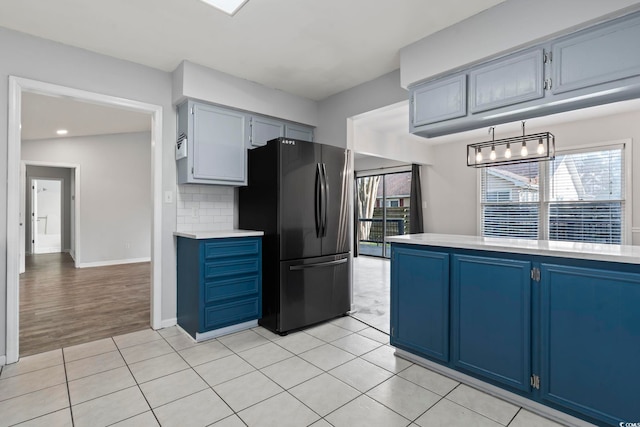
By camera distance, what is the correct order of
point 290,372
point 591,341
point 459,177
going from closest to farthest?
point 591,341
point 290,372
point 459,177

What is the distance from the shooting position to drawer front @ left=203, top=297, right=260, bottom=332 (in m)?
2.86

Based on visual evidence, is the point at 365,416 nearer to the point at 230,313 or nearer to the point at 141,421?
the point at 141,421

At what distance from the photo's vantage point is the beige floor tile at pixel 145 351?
99.0 inches

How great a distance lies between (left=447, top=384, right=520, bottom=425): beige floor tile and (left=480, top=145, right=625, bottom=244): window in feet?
14.6

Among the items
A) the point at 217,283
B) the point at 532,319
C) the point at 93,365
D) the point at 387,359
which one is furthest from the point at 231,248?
the point at 532,319

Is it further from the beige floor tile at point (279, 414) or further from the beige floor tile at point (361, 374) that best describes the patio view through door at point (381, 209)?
the beige floor tile at point (279, 414)

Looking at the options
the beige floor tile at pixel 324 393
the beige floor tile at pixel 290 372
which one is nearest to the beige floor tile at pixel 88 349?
the beige floor tile at pixel 290 372

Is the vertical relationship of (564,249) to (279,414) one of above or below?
above

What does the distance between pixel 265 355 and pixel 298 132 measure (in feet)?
8.64

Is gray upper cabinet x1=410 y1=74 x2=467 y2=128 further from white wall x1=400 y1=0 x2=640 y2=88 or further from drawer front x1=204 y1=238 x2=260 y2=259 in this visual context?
drawer front x1=204 y1=238 x2=260 y2=259

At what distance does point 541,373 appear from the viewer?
5.90 feet

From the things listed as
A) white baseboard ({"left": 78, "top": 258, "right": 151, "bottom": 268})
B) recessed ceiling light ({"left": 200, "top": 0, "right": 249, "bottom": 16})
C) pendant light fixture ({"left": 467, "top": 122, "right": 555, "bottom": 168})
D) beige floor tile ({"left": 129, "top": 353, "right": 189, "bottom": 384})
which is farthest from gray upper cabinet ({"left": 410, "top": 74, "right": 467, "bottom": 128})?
white baseboard ({"left": 78, "top": 258, "right": 151, "bottom": 268})

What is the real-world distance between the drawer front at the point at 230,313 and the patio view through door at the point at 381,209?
5.36 metres

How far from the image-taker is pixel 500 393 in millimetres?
1966
